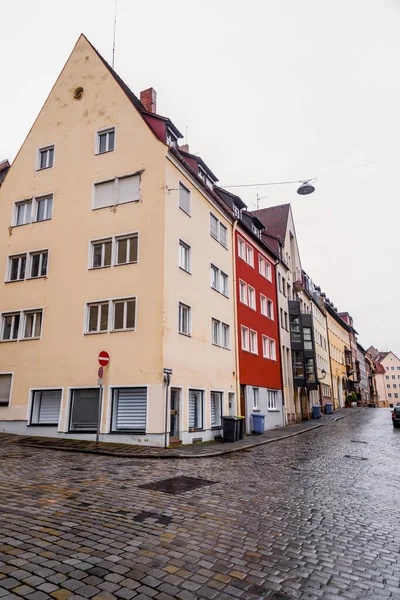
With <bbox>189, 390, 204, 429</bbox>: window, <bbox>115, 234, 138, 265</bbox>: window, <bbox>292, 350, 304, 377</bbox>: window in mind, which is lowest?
<bbox>189, 390, 204, 429</bbox>: window

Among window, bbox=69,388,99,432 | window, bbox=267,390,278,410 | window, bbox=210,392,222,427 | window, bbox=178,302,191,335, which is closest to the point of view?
window, bbox=69,388,99,432

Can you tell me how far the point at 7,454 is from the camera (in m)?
12.4

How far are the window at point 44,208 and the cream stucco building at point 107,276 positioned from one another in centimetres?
6

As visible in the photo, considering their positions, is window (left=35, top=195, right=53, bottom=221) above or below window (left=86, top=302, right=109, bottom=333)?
above

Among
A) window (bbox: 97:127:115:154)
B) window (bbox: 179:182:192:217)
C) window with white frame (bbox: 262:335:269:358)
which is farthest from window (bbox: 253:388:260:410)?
window (bbox: 97:127:115:154)

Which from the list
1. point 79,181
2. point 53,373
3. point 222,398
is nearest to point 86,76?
point 79,181

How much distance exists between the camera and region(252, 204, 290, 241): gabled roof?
38344mm

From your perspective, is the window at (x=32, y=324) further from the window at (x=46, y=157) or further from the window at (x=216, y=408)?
the window at (x=216, y=408)

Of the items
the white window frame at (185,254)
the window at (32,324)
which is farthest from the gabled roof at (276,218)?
the window at (32,324)

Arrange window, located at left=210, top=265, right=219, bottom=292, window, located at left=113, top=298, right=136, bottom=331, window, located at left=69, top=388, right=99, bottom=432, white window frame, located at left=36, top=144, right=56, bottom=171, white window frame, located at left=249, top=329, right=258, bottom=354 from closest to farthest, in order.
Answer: window, located at left=69, top=388, right=99, bottom=432 → window, located at left=113, top=298, right=136, bottom=331 → white window frame, located at left=36, top=144, right=56, bottom=171 → window, located at left=210, top=265, right=219, bottom=292 → white window frame, located at left=249, top=329, right=258, bottom=354

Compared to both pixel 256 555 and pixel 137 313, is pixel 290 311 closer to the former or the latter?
pixel 137 313

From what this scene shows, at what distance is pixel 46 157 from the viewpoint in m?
21.8

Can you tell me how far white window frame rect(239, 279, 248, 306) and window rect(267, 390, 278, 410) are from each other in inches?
259

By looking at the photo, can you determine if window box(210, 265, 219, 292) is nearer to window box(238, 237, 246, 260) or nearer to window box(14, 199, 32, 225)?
window box(238, 237, 246, 260)
